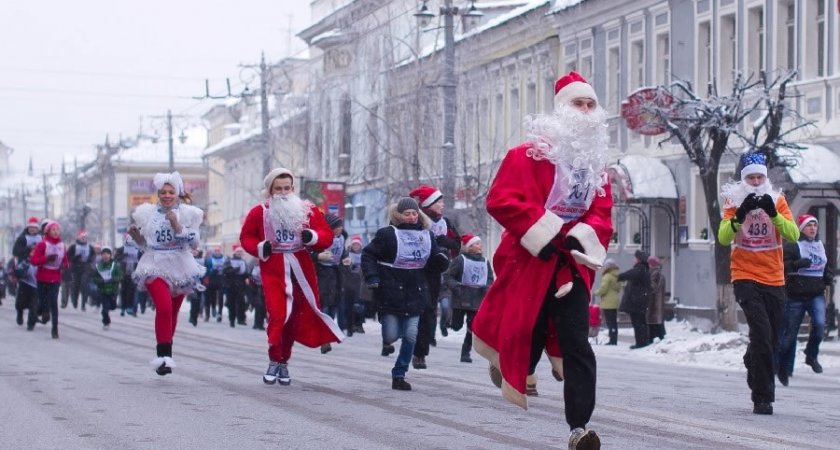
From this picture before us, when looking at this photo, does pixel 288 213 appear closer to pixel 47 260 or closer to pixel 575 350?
pixel 575 350

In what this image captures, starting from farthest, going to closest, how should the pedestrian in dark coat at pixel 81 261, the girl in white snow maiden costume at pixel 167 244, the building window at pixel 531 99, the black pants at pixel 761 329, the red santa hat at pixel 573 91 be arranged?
the building window at pixel 531 99 < the pedestrian in dark coat at pixel 81 261 < the girl in white snow maiden costume at pixel 167 244 < the black pants at pixel 761 329 < the red santa hat at pixel 573 91

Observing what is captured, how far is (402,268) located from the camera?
46.9 ft

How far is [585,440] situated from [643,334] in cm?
1738

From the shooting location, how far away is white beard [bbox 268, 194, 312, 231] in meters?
13.8

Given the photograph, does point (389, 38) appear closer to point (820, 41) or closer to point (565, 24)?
point (565, 24)

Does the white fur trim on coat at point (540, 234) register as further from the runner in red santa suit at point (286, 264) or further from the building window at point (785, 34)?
the building window at point (785, 34)

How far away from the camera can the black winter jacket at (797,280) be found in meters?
16.1

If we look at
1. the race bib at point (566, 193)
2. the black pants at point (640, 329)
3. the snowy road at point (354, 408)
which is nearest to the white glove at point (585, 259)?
the race bib at point (566, 193)

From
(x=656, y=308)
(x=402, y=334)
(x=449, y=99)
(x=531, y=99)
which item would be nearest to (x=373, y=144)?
(x=531, y=99)

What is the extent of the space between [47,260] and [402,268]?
424 inches

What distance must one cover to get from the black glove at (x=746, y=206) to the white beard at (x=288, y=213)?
3.52 meters

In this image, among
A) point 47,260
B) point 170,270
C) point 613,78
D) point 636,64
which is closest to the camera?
point 170,270

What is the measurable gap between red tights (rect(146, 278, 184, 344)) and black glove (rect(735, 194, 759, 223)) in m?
Result: 5.02

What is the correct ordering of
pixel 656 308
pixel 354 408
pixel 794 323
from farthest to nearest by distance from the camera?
1. pixel 656 308
2. pixel 794 323
3. pixel 354 408
